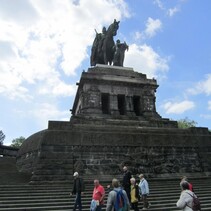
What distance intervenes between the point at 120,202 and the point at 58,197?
5198 mm

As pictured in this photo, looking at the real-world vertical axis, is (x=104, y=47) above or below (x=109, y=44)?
below

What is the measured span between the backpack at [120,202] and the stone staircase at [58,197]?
401 centimetres

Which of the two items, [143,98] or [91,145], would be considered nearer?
[91,145]

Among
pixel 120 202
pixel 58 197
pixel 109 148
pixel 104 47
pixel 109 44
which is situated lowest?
pixel 58 197

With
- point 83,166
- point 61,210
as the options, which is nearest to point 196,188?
point 83,166

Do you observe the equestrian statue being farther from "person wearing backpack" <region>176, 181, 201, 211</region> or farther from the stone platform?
"person wearing backpack" <region>176, 181, 201, 211</region>

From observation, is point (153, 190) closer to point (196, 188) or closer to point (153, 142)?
point (196, 188)

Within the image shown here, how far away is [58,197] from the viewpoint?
896cm

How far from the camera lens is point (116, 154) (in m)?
13.0

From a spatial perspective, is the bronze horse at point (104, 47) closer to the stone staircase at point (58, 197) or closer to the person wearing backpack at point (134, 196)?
the stone staircase at point (58, 197)

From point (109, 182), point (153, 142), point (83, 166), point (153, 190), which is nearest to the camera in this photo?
point (153, 190)

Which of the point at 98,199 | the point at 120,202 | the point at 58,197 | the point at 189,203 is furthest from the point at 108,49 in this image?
the point at 189,203

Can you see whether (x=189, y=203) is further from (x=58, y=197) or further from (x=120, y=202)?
(x=58, y=197)

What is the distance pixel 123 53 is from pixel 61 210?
16718 millimetres
